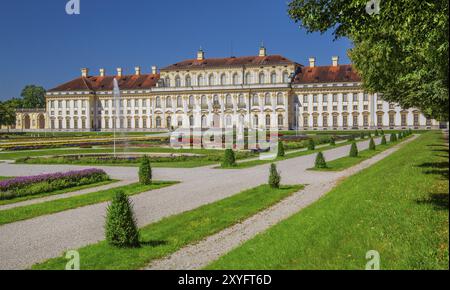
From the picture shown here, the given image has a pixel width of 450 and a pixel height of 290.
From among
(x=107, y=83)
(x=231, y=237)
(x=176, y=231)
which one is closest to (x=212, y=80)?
(x=107, y=83)

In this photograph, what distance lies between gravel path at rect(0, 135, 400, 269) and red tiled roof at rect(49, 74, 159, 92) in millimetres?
58050

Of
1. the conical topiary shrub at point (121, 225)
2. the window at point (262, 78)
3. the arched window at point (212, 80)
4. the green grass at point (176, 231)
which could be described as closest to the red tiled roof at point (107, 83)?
the arched window at point (212, 80)

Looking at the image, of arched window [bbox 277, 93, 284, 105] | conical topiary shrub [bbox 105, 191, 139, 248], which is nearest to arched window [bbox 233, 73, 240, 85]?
arched window [bbox 277, 93, 284, 105]

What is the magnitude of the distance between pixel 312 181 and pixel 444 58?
7.65 m

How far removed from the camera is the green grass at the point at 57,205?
1023 cm

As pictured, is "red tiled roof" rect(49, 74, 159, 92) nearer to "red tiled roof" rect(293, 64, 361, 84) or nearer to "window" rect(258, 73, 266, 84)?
"window" rect(258, 73, 266, 84)

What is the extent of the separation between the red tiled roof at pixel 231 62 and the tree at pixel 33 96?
46.7 metres

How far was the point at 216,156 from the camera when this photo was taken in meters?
24.0

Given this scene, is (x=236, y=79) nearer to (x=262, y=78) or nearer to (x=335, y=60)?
(x=262, y=78)

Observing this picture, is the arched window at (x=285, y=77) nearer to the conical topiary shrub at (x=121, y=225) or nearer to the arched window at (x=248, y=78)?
the arched window at (x=248, y=78)

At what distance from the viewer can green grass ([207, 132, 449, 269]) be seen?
19.1ft

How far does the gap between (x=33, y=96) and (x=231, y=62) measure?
5740cm
